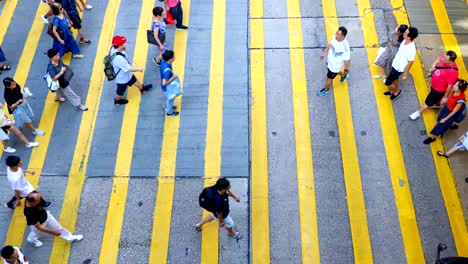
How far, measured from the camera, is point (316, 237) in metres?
7.71

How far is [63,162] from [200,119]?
282 cm

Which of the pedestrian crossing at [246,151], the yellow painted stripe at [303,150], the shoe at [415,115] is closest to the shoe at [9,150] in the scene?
the pedestrian crossing at [246,151]

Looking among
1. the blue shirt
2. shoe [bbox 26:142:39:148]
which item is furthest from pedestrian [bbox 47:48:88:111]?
the blue shirt

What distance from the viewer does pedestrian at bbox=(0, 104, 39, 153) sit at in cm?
812

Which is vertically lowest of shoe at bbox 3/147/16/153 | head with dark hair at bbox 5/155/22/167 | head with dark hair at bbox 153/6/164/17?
head with dark hair at bbox 5/155/22/167

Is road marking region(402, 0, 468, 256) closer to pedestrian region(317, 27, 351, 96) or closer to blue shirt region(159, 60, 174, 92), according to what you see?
pedestrian region(317, 27, 351, 96)

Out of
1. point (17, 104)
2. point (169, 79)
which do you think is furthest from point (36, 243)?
point (169, 79)

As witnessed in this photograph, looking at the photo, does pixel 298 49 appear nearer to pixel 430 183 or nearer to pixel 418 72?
pixel 418 72

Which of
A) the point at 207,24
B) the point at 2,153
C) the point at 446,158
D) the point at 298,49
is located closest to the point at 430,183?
the point at 446,158

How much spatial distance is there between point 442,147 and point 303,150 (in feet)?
8.81

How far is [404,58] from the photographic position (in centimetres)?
855

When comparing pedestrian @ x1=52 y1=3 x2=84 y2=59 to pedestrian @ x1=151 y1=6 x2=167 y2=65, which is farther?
pedestrian @ x1=52 y1=3 x2=84 y2=59

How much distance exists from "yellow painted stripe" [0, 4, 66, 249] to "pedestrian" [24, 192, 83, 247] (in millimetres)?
466

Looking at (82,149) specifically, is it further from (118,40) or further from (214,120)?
(214,120)
